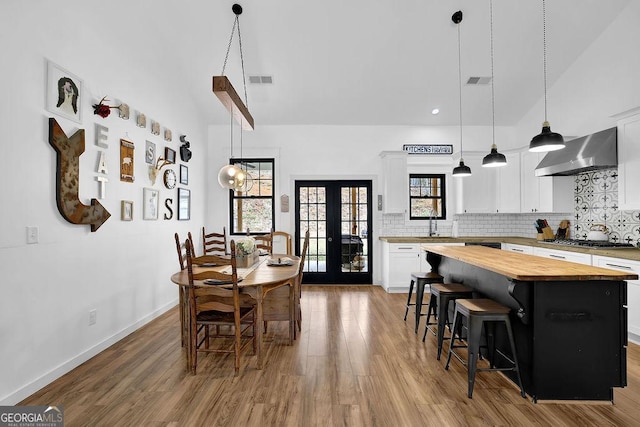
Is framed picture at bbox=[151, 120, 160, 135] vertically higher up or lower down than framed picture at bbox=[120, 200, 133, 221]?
higher up

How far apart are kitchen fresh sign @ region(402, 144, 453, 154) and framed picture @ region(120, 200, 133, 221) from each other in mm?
4684

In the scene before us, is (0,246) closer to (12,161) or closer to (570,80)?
(12,161)

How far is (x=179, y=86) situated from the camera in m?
5.05

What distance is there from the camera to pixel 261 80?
5.22m

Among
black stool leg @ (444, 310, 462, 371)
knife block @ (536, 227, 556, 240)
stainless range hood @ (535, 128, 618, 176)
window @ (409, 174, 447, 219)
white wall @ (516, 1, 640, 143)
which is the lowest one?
black stool leg @ (444, 310, 462, 371)

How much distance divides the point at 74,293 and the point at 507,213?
252 inches

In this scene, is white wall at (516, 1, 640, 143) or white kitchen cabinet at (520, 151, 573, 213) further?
white kitchen cabinet at (520, 151, 573, 213)

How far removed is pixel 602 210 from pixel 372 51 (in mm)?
3978

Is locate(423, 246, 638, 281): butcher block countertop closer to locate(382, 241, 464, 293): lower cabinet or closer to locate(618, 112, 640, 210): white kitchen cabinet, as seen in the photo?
locate(618, 112, 640, 210): white kitchen cabinet

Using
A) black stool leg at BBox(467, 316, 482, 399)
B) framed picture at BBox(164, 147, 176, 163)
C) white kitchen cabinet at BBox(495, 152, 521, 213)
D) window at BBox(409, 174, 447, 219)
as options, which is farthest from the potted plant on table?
white kitchen cabinet at BBox(495, 152, 521, 213)

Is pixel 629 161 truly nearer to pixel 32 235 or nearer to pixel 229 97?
pixel 229 97

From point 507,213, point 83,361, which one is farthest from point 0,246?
point 507,213

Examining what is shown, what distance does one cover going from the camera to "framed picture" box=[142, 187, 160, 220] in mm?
4127

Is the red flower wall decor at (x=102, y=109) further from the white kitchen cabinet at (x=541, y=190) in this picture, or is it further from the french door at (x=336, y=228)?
the white kitchen cabinet at (x=541, y=190)
